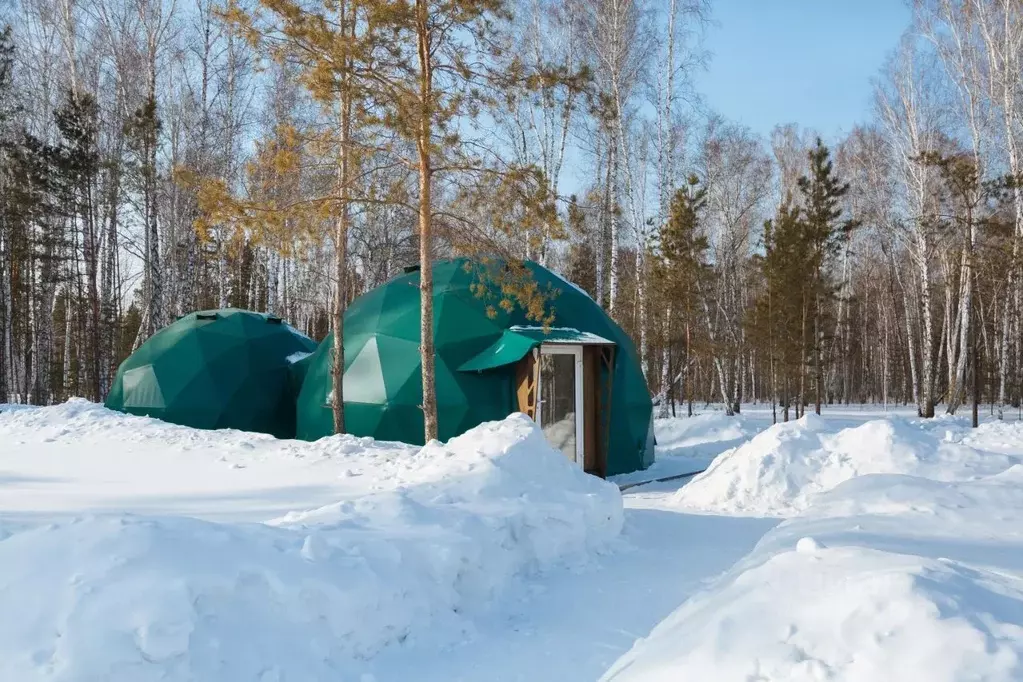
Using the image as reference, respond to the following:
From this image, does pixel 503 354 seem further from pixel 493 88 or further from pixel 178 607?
pixel 178 607

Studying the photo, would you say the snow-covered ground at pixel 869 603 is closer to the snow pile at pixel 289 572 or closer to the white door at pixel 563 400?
the snow pile at pixel 289 572

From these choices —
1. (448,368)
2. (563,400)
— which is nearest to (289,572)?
(448,368)

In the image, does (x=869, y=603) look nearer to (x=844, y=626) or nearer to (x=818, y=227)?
(x=844, y=626)

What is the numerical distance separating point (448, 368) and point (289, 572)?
6.57 m

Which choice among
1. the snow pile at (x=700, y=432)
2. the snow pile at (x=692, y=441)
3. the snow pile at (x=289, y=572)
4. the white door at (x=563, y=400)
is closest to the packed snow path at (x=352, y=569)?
the snow pile at (x=289, y=572)

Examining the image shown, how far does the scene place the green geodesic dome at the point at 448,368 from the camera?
32.1 ft

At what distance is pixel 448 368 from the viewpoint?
980 cm

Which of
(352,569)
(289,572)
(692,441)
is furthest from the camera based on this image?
(692,441)

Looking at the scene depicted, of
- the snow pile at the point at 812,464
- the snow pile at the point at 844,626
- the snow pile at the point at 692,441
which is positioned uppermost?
the snow pile at the point at 844,626

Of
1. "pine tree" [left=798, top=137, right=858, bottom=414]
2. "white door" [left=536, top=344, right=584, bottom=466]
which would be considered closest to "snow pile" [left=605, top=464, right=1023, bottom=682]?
"white door" [left=536, top=344, right=584, bottom=466]

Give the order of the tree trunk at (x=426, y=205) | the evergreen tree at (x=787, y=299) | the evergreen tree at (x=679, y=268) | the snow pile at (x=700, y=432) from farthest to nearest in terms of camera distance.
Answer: the evergreen tree at (x=787, y=299)
the evergreen tree at (x=679, y=268)
the snow pile at (x=700, y=432)
the tree trunk at (x=426, y=205)

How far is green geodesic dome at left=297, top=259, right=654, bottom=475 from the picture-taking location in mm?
9781

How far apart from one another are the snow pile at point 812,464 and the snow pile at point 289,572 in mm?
1993

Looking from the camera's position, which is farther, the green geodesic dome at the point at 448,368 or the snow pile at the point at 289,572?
the green geodesic dome at the point at 448,368
